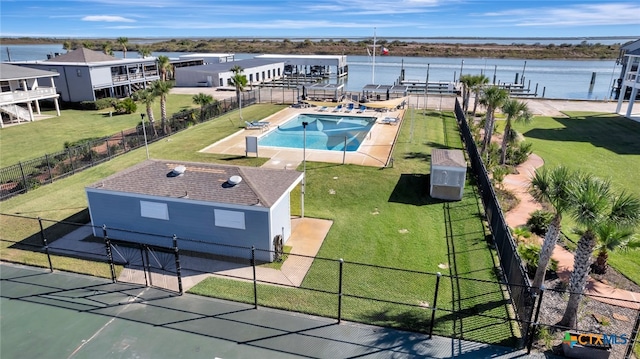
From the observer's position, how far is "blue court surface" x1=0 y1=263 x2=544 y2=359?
35.1 ft

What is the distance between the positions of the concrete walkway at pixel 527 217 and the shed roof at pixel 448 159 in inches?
132

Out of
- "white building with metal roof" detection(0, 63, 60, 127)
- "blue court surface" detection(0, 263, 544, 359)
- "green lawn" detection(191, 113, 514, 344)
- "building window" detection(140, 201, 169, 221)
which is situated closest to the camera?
"blue court surface" detection(0, 263, 544, 359)

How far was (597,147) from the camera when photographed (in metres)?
31.7

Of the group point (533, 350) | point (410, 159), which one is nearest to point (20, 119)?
point (410, 159)

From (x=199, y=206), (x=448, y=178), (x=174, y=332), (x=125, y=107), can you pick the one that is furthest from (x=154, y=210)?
(x=125, y=107)

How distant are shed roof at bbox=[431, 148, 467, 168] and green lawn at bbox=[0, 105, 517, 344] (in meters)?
1.83

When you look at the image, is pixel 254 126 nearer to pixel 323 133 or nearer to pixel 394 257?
pixel 323 133

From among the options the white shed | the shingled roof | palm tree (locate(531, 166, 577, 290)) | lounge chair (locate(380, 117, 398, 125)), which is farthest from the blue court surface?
the shingled roof

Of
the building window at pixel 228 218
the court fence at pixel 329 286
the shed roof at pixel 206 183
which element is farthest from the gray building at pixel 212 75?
the building window at pixel 228 218

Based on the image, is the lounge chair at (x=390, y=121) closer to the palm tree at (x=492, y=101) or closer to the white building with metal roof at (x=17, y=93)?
the palm tree at (x=492, y=101)

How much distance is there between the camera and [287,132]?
36.8m

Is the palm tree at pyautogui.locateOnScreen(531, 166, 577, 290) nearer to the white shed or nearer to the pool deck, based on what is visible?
the white shed

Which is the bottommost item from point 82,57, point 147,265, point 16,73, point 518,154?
point 147,265

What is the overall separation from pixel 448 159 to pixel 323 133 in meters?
17.8
